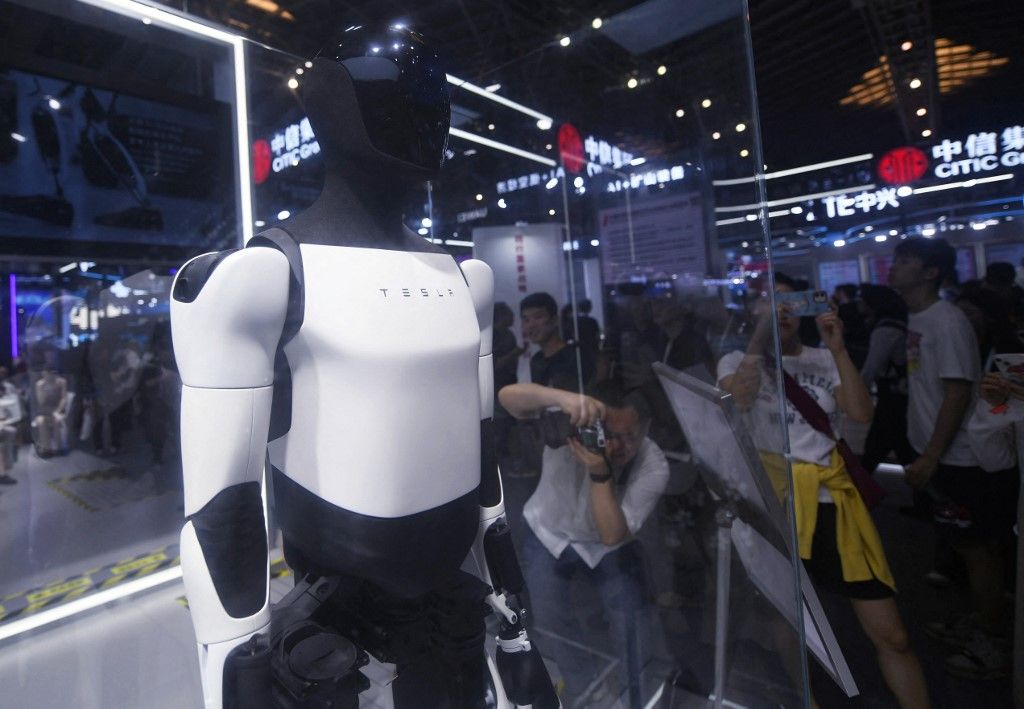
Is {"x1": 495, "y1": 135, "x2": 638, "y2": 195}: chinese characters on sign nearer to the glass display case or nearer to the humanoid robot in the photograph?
the glass display case

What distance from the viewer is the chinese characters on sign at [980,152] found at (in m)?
2.98

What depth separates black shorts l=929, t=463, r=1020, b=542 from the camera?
5.86 feet

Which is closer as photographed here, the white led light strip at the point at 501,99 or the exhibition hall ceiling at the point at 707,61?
the exhibition hall ceiling at the point at 707,61

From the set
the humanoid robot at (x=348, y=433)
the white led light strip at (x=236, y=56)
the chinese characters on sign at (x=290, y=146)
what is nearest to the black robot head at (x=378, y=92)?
the humanoid robot at (x=348, y=433)

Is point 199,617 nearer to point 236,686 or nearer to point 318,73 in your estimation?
point 236,686

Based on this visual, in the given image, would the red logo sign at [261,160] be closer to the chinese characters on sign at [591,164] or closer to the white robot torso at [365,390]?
the chinese characters on sign at [591,164]

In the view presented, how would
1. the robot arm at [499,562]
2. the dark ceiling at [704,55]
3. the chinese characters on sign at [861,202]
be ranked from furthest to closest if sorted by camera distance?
the chinese characters on sign at [861,202] < the dark ceiling at [704,55] < the robot arm at [499,562]

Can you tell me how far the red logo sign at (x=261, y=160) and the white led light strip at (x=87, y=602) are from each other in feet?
4.28

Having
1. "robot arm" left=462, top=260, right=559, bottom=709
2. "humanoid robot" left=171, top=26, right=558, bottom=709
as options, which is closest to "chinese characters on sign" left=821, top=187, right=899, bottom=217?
"robot arm" left=462, top=260, right=559, bottom=709

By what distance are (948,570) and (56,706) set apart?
10.1ft

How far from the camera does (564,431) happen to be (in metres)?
1.74

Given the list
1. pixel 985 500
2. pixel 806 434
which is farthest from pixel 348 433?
pixel 985 500

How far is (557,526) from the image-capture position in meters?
1.73

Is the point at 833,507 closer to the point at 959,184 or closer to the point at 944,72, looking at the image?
the point at 959,184
